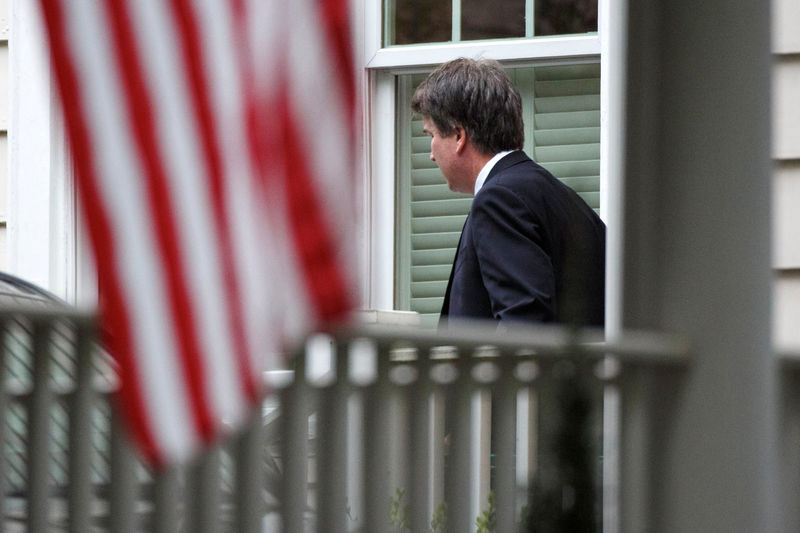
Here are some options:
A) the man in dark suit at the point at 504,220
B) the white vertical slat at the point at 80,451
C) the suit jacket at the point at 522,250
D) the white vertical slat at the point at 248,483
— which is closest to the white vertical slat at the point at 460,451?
the white vertical slat at the point at 248,483

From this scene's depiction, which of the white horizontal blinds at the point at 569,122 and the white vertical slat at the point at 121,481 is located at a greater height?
the white horizontal blinds at the point at 569,122

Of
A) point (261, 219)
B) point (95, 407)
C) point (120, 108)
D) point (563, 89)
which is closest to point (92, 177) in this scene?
point (120, 108)

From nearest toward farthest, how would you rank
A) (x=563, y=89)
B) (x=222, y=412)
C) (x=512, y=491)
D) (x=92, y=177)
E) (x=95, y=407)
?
1. (x=92, y=177)
2. (x=222, y=412)
3. (x=95, y=407)
4. (x=512, y=491)
5. (x=563, y=89)

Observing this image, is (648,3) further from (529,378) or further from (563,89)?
(563,89)

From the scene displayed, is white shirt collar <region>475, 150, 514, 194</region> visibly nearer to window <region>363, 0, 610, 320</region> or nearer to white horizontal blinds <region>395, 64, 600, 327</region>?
window <region>363, 0, 610, 320</region>

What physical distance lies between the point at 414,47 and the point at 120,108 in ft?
12.2

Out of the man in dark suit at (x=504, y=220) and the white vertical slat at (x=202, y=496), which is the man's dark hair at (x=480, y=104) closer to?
the man in dark suit at (x=504, y=220)

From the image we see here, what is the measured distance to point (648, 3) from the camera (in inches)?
72.1

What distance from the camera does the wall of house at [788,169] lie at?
13.3ft

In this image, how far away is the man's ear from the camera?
3965 millimetres

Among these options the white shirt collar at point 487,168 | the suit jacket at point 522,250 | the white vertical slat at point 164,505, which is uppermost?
the white shirt collar at point 487,168

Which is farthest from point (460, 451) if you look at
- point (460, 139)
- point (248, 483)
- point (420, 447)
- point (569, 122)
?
point (569, 122)

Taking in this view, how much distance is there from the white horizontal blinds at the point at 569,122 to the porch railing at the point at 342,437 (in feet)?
9.79

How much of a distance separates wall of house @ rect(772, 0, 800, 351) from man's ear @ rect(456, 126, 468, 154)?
0.94 m
